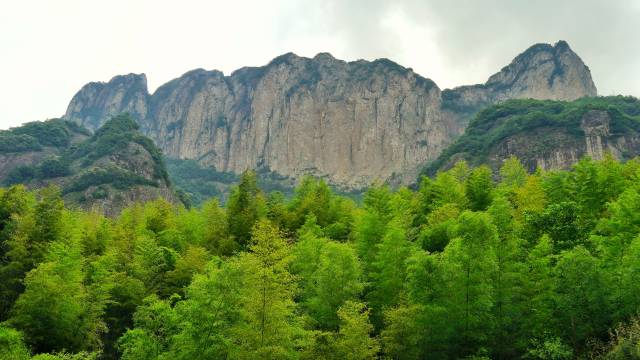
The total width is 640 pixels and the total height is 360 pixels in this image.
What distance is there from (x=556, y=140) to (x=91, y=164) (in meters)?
110

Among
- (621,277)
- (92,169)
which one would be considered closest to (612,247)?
(621,277)

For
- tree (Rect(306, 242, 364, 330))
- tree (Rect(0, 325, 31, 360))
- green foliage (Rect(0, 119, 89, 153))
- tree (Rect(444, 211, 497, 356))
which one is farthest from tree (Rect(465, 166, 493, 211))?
green foliage (Rect(0, 119, 89, 153))

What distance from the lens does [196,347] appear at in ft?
67.0

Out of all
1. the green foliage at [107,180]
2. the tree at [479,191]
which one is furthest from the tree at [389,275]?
the green foliage at [107,180]

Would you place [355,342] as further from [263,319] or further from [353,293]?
[353,293]

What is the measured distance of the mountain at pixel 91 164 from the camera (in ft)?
328

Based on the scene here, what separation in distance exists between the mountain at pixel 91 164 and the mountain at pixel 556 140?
70.7m

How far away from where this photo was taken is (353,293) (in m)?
26.0

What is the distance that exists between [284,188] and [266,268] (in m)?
179

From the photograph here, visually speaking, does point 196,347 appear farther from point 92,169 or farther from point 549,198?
point 92,169

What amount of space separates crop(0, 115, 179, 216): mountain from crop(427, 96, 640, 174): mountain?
232 ft

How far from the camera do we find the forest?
20594 millimetres

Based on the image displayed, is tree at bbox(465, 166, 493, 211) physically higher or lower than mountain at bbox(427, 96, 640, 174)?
lower

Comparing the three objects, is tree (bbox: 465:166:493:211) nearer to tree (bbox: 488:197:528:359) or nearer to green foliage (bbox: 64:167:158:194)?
tree (bbox: 488:197:528:359)
